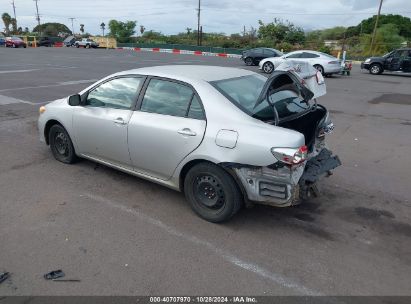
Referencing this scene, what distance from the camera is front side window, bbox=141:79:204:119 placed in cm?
395

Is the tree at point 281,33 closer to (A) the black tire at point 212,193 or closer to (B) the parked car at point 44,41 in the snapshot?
(B) the parked car at point 44,41

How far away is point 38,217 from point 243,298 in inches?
96.0

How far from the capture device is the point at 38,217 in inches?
155

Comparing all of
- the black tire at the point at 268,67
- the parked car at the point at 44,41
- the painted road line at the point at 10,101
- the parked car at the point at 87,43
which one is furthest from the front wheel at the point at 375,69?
the parked car at the point at 44,41

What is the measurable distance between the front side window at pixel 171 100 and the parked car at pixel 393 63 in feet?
69.7

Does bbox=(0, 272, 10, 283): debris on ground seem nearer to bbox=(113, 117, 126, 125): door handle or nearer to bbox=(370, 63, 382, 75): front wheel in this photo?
bbox=(113, 117, 126, 125): door handle

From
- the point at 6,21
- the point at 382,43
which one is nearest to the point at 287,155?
the point at 382,43

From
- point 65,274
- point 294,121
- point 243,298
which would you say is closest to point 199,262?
point 243,298

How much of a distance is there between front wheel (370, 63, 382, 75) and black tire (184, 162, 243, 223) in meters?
22.2

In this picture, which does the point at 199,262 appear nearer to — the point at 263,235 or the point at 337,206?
the point at 263,235

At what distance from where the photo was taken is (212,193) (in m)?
3.85

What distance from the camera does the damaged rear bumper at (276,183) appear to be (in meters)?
3.45

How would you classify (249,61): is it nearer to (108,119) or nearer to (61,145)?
(61,145)

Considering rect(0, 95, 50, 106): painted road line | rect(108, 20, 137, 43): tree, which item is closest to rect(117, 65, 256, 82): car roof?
rect(0, 95, 50, 106): painted road line
